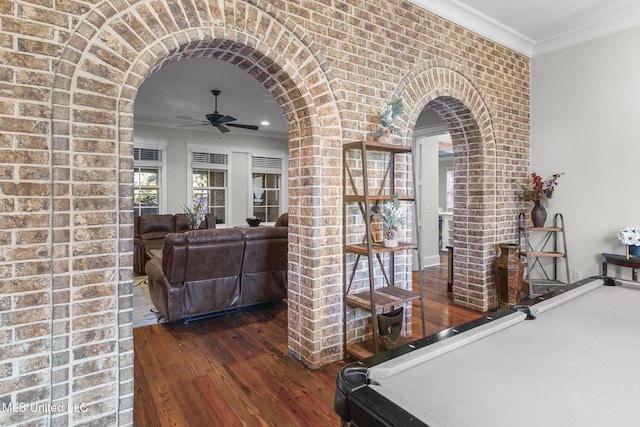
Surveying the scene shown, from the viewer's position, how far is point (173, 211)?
761 centimetres

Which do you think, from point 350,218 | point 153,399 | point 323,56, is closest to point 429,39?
point 323,56

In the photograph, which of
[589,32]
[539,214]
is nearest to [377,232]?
[539,214]

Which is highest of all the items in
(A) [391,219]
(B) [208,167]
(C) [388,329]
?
(B) [208,167]

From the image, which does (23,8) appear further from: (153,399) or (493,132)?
(493,132)

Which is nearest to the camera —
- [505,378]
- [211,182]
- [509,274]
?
[505,378]

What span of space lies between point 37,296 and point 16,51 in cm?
114

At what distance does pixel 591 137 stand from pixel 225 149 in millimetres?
6800

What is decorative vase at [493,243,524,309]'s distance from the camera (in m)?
3.76

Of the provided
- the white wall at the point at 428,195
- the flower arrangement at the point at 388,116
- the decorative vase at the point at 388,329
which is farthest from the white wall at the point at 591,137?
the decorative vase at the point at 388,329

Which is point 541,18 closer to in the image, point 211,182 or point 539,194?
point 539,194

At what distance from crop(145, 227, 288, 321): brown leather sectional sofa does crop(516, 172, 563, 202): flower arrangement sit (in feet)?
9.50

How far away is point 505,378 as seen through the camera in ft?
3.79

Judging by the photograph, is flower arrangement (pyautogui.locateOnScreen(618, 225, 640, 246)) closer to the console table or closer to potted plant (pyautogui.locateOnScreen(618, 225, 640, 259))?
potted plant (pyautogui.locateOnScreen(618, 225, 640, 259))

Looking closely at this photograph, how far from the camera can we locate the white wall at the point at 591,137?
366cm
